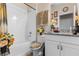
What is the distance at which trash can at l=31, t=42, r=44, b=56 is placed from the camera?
64.6 inches

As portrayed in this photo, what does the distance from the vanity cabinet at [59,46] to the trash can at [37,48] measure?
0.20 feet

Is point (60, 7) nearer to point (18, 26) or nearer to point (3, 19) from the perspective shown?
point (18, 26)

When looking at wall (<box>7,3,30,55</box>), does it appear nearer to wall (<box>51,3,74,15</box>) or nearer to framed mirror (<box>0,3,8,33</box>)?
framed mirror (<box>0,3,8,33</box>)

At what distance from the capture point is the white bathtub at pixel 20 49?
1627 millimetres

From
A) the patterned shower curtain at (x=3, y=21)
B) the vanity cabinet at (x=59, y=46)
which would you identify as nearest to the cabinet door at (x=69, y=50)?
the vanity cabinet at (x=59, y=46)

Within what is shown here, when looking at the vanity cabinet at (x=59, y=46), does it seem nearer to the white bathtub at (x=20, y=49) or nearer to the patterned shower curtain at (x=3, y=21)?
the white bathtub at (x=20, y=49)

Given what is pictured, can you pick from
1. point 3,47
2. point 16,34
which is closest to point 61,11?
point 16,34

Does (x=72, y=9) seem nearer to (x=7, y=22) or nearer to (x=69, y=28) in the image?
(x=69, y=28)

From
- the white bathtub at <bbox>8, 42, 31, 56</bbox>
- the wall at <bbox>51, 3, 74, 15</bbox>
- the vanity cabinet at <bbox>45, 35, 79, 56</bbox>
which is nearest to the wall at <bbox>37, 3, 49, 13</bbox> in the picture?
the wall at <bbox>51, 3, 74, 15</bbox>

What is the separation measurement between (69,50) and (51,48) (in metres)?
0.22

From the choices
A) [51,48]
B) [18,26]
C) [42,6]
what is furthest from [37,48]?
[42,6]

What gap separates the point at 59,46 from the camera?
162cm

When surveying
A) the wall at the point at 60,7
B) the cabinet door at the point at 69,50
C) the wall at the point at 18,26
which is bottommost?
the cabinet door at the point at 69,50

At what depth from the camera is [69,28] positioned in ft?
5.20
